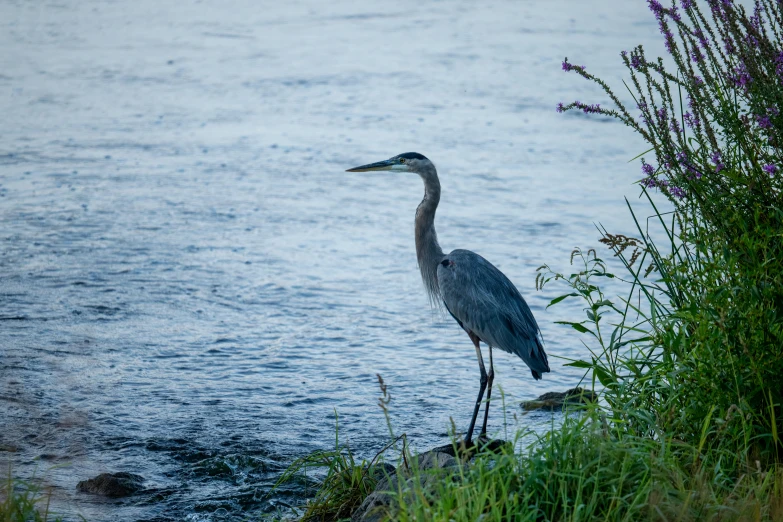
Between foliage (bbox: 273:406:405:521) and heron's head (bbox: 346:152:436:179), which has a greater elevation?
heron's head (bbox: 346:152:436:179)

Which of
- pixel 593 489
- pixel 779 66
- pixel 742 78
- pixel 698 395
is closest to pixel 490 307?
pixel 698 395

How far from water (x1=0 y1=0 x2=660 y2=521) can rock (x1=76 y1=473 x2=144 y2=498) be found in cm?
7

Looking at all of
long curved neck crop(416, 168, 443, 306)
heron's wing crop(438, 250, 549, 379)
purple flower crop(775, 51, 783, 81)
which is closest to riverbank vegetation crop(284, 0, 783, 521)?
purple flower crop(775, 51, 783, 81)

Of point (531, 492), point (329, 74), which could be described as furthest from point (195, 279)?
point (329, 74)

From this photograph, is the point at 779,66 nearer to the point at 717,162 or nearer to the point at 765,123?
the point at 765,123

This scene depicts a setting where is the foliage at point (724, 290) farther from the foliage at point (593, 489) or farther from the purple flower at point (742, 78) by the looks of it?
the foliage at point (593, 489)

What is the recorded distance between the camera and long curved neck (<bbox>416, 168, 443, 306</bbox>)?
18.2ft

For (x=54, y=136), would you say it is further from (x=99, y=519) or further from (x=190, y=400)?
(x=99, y=519)

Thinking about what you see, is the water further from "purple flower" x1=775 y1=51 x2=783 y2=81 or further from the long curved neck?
"purple flower" x1=775 y1=51 x2=783 y2=81

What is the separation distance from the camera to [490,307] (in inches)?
195

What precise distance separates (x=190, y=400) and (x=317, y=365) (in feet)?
2.82

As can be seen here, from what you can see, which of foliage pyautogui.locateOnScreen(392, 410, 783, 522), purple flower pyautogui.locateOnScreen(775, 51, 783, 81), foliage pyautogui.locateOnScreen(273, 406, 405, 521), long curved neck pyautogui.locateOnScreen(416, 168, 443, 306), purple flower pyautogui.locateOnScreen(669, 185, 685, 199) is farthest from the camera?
long curved neck pyautogui.locateOnScreen(416, 168, 443, 306)

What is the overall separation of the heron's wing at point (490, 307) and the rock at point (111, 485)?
1.88 metres

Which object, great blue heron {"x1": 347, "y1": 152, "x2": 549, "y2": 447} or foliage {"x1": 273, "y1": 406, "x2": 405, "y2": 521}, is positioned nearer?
foliage {"x1": 273, "y1": 406, "x2": 405, "y2": 521}
